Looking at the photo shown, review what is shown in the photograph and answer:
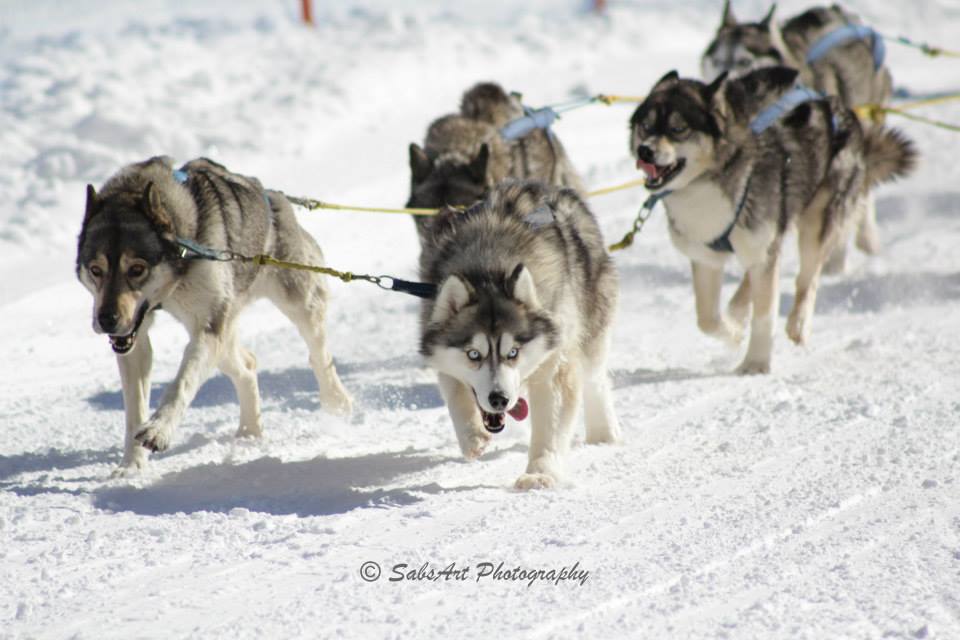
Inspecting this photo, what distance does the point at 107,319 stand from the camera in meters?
3.42

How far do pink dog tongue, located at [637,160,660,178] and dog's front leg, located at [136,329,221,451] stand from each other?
207cm

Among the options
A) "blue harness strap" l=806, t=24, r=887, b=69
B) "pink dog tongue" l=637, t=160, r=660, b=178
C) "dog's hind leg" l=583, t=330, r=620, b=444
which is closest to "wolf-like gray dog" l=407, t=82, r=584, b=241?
"pink dog tongue" l=637, t=160, r=660, b=178

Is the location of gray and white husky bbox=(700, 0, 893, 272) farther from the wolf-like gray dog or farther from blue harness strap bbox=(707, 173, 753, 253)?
blue harness strap bbox=(707, 173, 753, 253)

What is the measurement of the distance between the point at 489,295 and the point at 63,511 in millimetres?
1440

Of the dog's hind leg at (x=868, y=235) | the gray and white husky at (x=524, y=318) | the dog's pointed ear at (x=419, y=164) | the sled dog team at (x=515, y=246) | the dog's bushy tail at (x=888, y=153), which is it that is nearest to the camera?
the gray and white husky at (x=524, y=318)

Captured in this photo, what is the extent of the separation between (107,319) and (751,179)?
9.56 ft

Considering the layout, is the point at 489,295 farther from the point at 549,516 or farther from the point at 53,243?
the point at 53,243

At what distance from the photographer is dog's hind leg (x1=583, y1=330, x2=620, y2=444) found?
4.04 meters

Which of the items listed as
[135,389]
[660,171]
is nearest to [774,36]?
[660,171]

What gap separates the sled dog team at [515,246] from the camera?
3.49 metres

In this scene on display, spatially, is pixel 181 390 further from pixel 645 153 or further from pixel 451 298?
pixel 645 153

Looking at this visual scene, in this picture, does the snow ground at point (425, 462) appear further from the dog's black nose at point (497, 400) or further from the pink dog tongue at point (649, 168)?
the pink dog tongue at point (649, 168)

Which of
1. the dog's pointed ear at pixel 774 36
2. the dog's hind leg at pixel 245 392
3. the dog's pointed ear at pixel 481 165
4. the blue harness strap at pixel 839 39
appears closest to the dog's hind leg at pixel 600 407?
the dog's hind leg at pixel 245 392

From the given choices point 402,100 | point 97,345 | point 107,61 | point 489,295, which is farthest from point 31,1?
point 489,295
